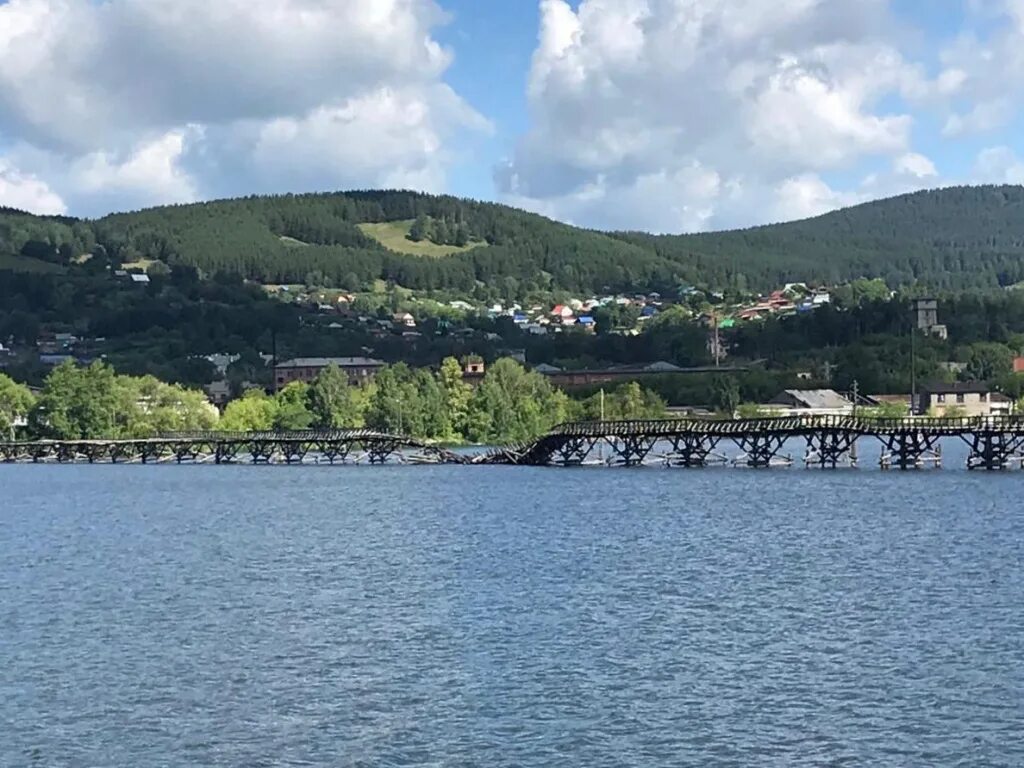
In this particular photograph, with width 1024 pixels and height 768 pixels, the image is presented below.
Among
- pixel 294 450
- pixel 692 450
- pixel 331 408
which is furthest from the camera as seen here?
pixel 331 408

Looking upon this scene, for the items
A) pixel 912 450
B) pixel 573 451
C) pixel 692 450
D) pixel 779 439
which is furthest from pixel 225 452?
pixel 912 450

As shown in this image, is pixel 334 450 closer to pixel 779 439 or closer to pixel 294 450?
pixel 294 450

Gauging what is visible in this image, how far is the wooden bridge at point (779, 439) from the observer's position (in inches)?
4311

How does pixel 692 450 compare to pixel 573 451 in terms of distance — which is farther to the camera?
pixel 573 451

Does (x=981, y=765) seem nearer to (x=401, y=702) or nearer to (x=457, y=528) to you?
(x=401, y=702)

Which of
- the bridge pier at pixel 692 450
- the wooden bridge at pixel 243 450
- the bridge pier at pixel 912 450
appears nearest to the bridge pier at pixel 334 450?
the wooden bridge at pixel 243 450

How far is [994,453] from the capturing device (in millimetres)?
109000

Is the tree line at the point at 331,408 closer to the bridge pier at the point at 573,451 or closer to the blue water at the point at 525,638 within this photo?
the bridge pier at the point at 573,451

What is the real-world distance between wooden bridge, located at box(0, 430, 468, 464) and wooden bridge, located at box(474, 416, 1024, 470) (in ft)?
28.2

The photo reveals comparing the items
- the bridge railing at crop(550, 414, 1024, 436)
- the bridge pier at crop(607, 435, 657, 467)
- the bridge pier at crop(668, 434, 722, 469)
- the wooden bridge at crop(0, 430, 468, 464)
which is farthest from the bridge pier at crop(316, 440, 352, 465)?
the bridge pier at crop(668, 434, 722, 469)

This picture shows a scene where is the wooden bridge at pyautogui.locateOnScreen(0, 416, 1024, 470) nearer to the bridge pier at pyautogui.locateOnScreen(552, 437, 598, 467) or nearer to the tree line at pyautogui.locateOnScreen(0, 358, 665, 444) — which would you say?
the bridge pier at pyautogui.locateOnScreen(552, 437, 598, 467)

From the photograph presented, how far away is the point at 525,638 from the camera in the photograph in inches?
1839

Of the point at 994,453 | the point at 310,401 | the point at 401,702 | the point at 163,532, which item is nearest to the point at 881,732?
the point at 401,702

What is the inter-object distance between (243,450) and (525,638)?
413 ft
